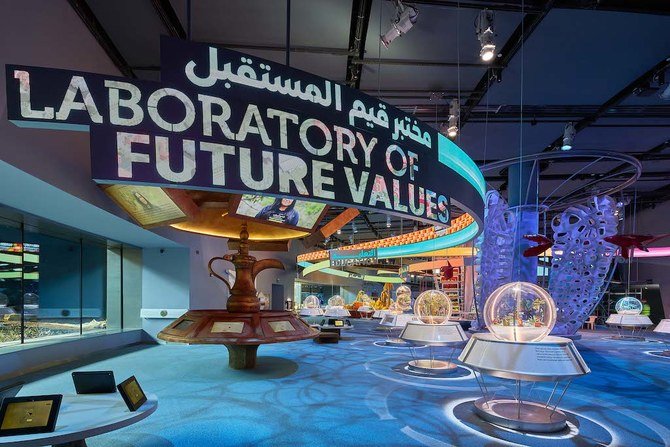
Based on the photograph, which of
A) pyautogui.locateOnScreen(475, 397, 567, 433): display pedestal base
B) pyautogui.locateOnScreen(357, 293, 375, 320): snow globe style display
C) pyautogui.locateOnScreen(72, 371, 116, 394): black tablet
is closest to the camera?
pyautogui.locateOnScreen(72, 371, 116, 394): black tablet

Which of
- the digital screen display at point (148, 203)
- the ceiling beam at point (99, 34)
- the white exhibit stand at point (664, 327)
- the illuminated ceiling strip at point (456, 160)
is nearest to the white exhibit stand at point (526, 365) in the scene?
the illuminated ceiling strip at point (456, 160)

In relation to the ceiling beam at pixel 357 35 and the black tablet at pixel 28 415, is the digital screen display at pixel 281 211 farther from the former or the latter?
the ceiling beam at pixel 357 35

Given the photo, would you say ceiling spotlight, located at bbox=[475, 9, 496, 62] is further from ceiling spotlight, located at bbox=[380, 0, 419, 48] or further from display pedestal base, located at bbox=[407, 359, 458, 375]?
display pedestal base, located at bbox=[407, 359, 458, 375]

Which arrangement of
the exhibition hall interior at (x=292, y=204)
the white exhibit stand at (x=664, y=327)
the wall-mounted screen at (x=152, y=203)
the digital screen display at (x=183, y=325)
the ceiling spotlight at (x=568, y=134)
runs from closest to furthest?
the exhibition hall interior at (x=292, y=204)
the wall-mounted screen at (x=152, y=203)
the digital screen display at (x=183, y=325)
the ceiling spotlight at (x=568, y=134)
the white exhibit stand at (x=664, y=327)

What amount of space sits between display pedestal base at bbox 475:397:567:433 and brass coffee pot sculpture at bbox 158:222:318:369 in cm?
241

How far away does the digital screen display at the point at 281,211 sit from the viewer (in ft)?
14.8

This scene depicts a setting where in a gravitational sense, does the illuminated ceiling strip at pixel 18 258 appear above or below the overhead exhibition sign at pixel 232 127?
below

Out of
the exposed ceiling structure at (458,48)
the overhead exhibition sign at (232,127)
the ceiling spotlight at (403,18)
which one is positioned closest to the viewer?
the overhead exhibition sign at (232,127)

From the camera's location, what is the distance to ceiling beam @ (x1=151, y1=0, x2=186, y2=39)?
5.67 m

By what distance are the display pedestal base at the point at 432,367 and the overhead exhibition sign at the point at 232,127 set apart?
A: 3.76m

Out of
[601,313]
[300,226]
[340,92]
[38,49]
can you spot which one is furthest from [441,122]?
[601,313]

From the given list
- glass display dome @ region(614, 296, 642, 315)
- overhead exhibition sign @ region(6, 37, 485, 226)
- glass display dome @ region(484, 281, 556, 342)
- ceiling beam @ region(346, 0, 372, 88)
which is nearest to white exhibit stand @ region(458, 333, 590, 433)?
glass display dome @ region(484, 281, 556, 342)

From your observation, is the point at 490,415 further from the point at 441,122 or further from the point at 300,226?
the point at 441,122

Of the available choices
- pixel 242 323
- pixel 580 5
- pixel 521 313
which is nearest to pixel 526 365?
pixel 521 313
